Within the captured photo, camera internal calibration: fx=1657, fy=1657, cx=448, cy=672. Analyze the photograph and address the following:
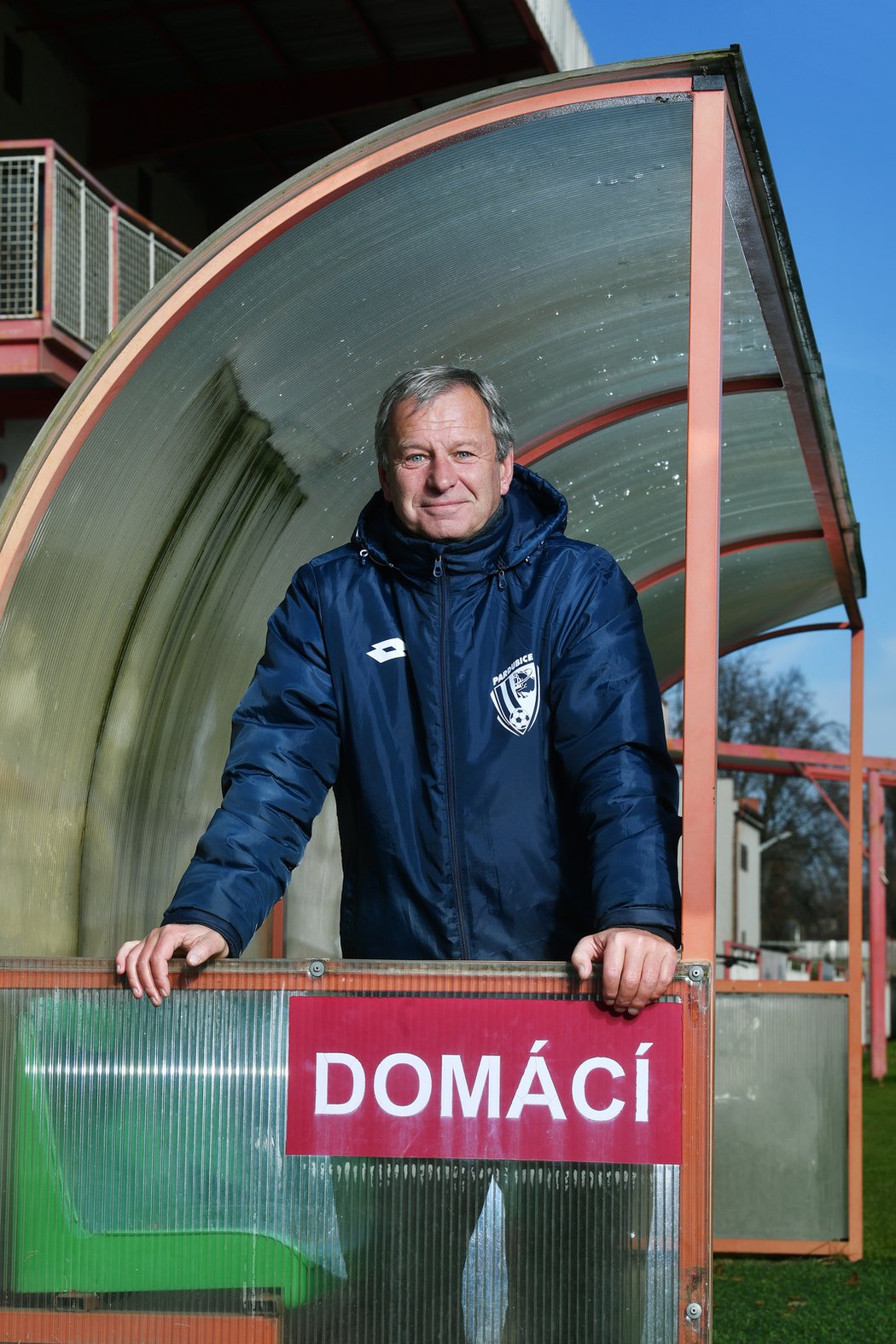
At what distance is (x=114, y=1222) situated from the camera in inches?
106

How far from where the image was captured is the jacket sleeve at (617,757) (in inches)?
104

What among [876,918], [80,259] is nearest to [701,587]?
[80,259]

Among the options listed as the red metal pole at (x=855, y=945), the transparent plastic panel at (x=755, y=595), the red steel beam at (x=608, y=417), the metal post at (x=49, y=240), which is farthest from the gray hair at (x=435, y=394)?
the metal post at (x=49, y=240)

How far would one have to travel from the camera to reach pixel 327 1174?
265 cm

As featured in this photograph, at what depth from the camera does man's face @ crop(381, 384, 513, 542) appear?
10.3 feet

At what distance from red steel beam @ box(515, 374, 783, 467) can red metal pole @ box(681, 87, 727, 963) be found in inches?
92.3

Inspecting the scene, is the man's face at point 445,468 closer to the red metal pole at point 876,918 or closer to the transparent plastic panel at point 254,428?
the transparent plastic panel at point 254,428

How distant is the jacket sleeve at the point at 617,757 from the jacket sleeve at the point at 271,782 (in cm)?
46

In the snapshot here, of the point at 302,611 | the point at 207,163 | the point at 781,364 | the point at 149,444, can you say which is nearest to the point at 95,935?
the point at 149,444

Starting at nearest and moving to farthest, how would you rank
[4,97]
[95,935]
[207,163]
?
[95,935] < [4,97] < [207,163]

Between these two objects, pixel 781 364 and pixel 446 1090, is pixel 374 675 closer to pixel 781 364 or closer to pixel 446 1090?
pixel 446 1090

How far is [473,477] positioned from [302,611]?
0.41m

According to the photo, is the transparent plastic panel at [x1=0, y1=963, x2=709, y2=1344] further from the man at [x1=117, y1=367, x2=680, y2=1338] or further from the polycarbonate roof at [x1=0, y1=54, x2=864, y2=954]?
the polycarbonate roof at [x1=0, y1=54, x2=864, y2=954]

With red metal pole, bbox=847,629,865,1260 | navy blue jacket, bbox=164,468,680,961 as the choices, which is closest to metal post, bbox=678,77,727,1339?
navy blue jacket, bbox=164,468,680,961
